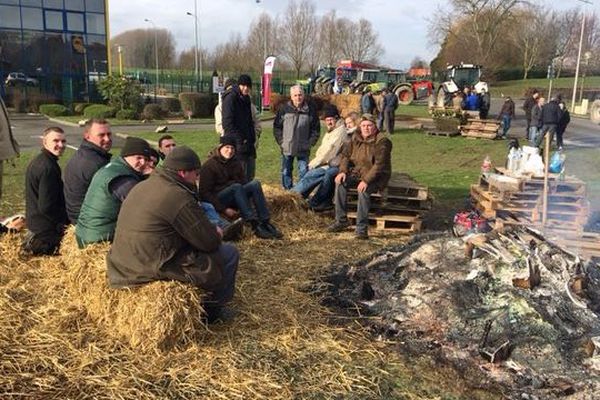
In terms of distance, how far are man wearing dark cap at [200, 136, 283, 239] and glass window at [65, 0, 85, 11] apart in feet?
90.9

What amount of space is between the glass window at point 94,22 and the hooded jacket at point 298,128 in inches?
1023

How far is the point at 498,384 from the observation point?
3666mm

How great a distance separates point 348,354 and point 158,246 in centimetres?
161

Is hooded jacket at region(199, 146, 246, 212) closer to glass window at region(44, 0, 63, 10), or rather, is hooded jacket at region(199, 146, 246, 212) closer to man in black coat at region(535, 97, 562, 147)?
man in black coat at region(535, 97, 562, 147)

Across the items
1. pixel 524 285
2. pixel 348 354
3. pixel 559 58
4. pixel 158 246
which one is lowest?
pixel 348 354

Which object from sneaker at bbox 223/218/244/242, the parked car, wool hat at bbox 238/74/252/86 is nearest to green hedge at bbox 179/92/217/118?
the parked car

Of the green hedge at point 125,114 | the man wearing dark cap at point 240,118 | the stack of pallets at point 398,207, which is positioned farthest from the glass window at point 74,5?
the stack of pallets at point 398,207

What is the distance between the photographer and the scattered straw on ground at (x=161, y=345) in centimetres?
352

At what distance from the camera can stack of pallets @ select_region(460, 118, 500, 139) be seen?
18.5 meters

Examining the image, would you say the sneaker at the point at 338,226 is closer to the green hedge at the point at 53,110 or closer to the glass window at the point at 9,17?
the green hedge at the point at 53,110

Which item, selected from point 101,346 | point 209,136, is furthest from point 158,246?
point 209,136

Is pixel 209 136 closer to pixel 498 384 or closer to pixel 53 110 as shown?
pixel 53 110

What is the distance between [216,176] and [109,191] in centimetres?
239

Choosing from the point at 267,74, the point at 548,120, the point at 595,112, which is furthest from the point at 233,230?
the point at 595,112
